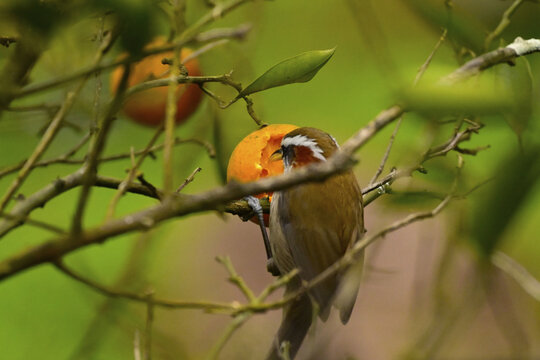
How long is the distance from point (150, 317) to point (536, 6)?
0.53 meters

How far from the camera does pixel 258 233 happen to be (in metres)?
2.18

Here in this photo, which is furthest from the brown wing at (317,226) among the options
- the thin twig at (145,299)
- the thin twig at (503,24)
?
Result: the thin twig at (145,299)

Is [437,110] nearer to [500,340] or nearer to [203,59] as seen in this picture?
[203,59]

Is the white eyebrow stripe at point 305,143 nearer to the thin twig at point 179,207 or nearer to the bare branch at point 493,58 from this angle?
the bare branch at point 493,58

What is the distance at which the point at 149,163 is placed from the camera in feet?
7.34

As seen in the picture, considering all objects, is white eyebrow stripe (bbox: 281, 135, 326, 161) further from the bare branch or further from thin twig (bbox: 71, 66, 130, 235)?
thin twig (bbox: 71, 66, 130, 235)

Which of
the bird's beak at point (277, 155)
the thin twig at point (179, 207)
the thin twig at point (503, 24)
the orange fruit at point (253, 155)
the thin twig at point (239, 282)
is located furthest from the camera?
the bird's beak at point (277, 155)

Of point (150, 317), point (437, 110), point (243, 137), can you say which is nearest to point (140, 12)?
point (437, 110)

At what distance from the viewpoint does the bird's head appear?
35.5 inches

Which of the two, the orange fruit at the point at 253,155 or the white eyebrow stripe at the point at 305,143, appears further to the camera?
the white eyebrow stripe at the point at 305,143

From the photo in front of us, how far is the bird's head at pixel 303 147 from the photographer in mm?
901

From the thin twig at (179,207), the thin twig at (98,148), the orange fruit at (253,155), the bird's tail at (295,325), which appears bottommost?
the bird's tail at (295,325)

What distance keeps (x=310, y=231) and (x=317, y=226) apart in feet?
0.04

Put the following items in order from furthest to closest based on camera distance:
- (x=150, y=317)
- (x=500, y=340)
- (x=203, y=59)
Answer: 1. (x=500, y=340)
2. (x=203, y=59)
3. (x=150, y=317)
